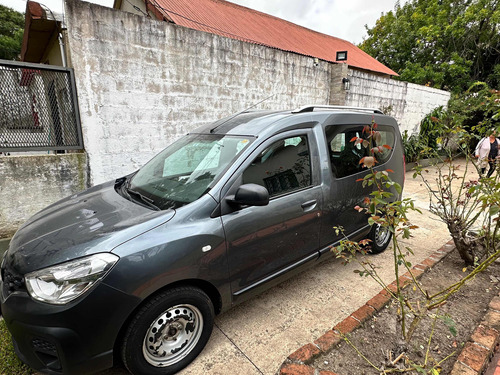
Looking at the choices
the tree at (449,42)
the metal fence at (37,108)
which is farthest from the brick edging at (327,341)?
the tree at (449,42)

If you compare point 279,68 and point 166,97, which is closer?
point 166,97

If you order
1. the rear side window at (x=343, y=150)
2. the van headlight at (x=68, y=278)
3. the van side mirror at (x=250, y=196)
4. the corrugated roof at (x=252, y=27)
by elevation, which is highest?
the corrugated roof at (x=252, y=27)

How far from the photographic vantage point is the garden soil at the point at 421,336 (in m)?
1.85

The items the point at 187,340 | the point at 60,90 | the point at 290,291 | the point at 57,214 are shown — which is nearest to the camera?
the point at 187,340

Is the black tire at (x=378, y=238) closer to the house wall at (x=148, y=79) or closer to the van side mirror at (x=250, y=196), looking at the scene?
the van side mirror at (x=250, y=196)

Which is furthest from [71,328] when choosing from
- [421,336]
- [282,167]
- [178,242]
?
[421,336]

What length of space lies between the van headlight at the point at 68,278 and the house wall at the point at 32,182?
276 centimetres

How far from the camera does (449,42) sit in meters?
13.8

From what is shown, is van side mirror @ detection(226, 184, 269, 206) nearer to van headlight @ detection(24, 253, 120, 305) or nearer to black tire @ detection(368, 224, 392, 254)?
van headlight @ detection(24, 253, 120, 305)

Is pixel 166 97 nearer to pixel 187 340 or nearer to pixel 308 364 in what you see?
pixel 187 340

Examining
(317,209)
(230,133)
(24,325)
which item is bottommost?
(24,325)

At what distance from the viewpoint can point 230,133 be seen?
2.53m

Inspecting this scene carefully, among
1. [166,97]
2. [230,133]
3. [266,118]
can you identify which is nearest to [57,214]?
[230,133]

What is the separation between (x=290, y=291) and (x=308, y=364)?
0.99 m
